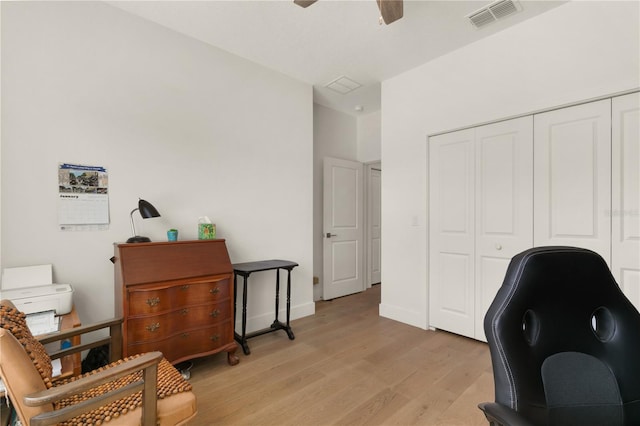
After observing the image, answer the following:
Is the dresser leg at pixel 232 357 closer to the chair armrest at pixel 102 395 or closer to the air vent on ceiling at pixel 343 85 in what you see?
the chair armrest at pixel 102 395

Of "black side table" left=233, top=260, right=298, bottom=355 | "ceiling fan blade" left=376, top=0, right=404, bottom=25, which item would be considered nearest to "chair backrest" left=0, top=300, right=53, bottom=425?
"black side table" left=233, top=260, right=298, bottom=355

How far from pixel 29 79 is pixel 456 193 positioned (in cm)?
367

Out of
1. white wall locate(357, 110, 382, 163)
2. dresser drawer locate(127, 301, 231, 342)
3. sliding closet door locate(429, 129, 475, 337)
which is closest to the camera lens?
dresser drawer locate(127, 301, 231, 342)

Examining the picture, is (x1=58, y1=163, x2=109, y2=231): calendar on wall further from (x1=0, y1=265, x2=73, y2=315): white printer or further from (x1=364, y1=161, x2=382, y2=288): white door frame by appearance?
(x1=364, y1=161, x2=382, y2=288): white door frame

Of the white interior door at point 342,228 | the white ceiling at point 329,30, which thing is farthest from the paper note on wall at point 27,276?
the white interior door at point 342,228

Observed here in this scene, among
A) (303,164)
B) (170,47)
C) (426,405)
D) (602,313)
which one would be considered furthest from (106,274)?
(602,313)

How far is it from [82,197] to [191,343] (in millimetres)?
1379

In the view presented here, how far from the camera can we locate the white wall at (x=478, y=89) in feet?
7.20

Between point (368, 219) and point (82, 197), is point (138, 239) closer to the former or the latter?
point (82, 197)

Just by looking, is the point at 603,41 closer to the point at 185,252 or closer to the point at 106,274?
the point at 185,252

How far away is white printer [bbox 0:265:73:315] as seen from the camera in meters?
1.76

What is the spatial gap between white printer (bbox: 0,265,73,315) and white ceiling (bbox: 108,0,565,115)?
214cm

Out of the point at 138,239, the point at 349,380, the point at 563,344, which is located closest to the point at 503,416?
the point at 563,344

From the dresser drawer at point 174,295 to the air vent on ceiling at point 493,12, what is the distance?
10.1 ft
